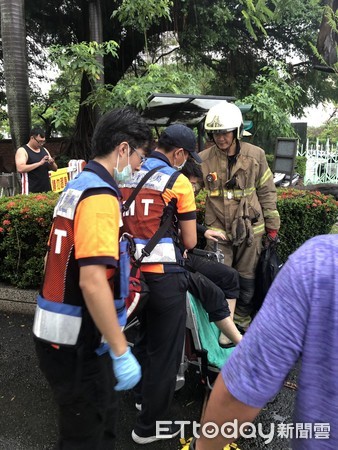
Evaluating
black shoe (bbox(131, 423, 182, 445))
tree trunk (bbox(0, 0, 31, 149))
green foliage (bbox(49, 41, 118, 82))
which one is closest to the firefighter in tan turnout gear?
black shoe (bbox(131, 423, 182, 445))

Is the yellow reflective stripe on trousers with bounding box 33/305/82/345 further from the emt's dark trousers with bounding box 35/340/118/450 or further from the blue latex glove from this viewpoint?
the blue latex glove

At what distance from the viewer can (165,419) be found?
2.55m

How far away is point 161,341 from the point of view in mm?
2264

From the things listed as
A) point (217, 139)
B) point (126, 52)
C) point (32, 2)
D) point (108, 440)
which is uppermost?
point (32, 2)

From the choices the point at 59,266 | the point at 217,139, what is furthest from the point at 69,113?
the point at 59,266

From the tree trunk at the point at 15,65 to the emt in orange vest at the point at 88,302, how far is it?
199 inches

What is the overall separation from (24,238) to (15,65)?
11.2ft

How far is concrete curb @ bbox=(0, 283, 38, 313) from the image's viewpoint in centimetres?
416

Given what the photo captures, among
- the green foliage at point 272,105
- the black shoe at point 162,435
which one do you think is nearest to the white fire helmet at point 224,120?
the black shoe at point 162,435

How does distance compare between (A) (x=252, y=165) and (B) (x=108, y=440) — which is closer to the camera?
(B) (x=108, y=440)

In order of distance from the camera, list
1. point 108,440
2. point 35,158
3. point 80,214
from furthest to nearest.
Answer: point 35,158
point 108,440
point 80,214

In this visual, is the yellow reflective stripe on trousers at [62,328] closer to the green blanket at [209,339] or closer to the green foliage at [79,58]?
the green blanket at [209,339]

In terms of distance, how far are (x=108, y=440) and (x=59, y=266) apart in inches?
35.1

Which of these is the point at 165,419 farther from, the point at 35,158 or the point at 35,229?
the point at 35,158
